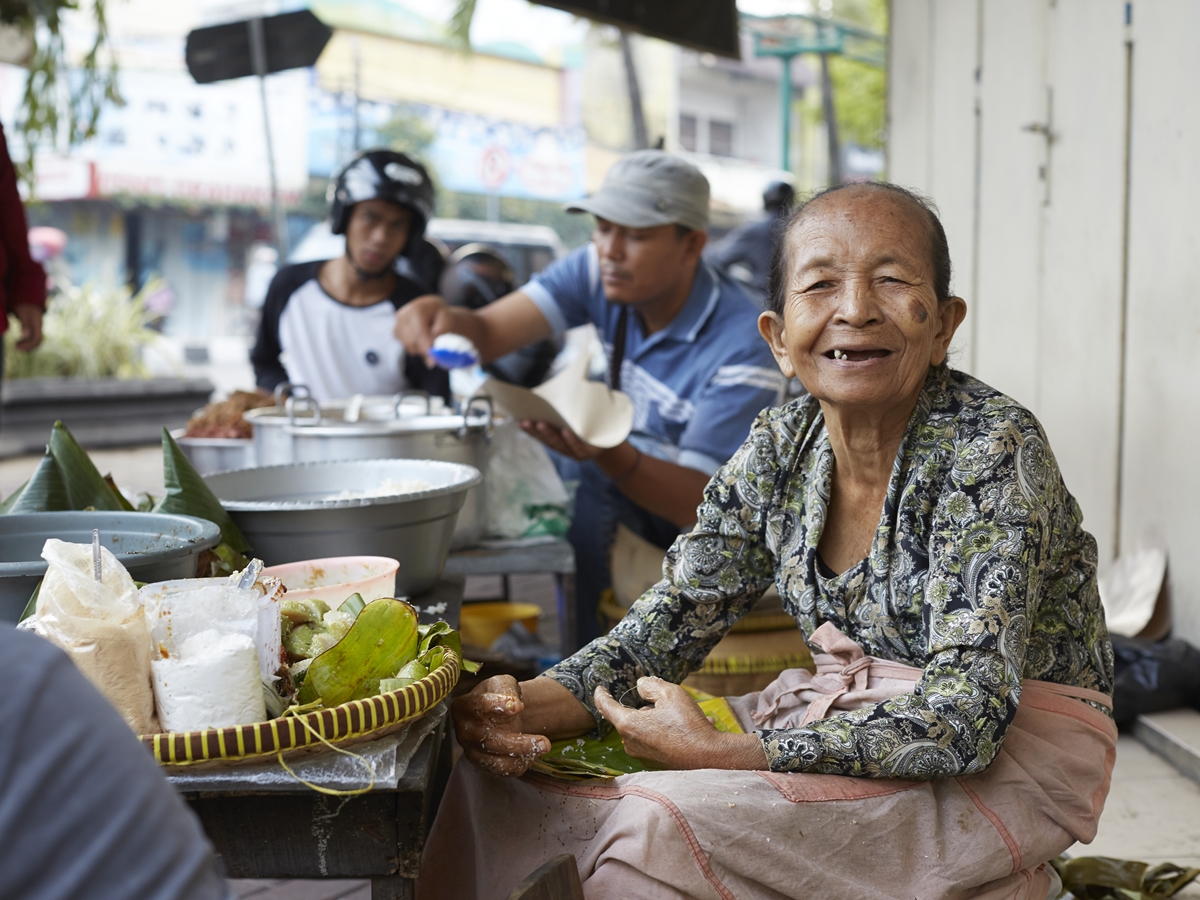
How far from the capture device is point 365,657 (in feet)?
4.23

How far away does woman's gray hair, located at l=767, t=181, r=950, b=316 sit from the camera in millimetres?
1689

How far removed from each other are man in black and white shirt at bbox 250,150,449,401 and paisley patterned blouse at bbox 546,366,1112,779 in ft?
8.11

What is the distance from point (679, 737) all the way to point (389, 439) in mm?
1102

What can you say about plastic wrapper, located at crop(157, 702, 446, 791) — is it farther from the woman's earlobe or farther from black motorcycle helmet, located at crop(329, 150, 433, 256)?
black motorcycle helmet, located at crop(329, 150, 433, 256)

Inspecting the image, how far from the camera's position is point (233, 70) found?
6504mm

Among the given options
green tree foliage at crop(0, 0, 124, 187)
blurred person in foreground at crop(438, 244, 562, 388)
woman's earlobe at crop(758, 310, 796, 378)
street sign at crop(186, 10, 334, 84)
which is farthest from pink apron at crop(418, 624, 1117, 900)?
street sign at crop(186, 10, 334, 84)

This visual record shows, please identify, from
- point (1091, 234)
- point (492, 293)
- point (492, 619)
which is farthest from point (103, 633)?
point (492, 293)

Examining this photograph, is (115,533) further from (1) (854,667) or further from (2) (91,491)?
(1) (854,667)

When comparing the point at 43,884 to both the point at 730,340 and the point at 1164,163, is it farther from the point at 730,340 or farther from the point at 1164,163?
the point at 1164,163

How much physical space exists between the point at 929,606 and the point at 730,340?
1.74 metres

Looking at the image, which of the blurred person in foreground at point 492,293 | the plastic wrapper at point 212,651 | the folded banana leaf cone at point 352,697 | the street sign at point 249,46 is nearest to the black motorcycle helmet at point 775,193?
the blurred person in foreground at point 492,293

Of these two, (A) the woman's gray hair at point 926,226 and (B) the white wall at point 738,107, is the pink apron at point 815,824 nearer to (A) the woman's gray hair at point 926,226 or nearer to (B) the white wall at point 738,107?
(A) the woman's gray hair at point 926,226

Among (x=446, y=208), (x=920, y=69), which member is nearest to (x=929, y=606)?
(x=920, y=69)

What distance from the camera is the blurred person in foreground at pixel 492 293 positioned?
5555 millimetres
